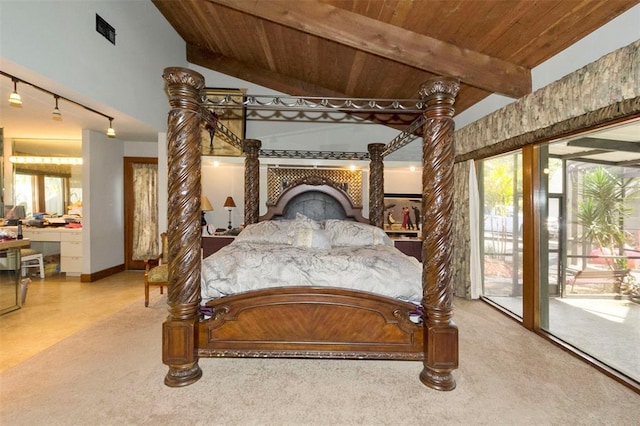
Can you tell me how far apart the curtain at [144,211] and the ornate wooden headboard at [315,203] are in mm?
2719

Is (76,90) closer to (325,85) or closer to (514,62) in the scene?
(325,85)

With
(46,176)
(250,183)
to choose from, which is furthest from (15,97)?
(46,176)

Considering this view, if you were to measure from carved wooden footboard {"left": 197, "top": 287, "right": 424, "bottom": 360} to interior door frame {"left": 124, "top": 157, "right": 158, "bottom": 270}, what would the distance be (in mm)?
4605

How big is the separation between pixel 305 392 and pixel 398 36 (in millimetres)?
3471

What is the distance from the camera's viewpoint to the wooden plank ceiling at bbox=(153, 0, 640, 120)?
2.55 m

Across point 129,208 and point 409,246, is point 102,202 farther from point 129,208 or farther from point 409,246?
point 409,246

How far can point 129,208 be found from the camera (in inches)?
239

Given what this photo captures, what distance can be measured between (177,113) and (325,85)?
365cm

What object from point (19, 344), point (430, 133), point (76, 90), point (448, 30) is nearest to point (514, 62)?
point (448, 30)

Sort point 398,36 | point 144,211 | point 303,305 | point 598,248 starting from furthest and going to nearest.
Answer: point 144,211
point 398,36
point 598,248
point 303,305

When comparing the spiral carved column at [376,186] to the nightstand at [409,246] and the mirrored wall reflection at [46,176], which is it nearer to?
the nightstand at [409,246]

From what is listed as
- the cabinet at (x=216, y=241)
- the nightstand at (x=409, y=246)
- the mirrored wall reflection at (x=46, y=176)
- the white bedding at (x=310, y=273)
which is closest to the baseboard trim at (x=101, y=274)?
the mirrored wall reflection at (x=46, y=176)

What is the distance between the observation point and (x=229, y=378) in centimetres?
237

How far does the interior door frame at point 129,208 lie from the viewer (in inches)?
237
